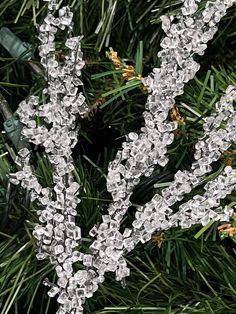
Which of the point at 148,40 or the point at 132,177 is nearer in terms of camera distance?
the point at 132,177

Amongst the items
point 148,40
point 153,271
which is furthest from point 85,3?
point 153,271

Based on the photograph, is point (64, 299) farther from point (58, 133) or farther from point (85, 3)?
point (85, 3)

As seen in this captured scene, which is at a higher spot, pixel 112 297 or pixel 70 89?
pixel 70 89

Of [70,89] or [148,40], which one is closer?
[70,89]

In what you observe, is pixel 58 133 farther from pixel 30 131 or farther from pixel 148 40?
pixel 148 40

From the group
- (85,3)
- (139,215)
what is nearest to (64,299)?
(139,215)

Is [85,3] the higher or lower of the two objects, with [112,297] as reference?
higher
